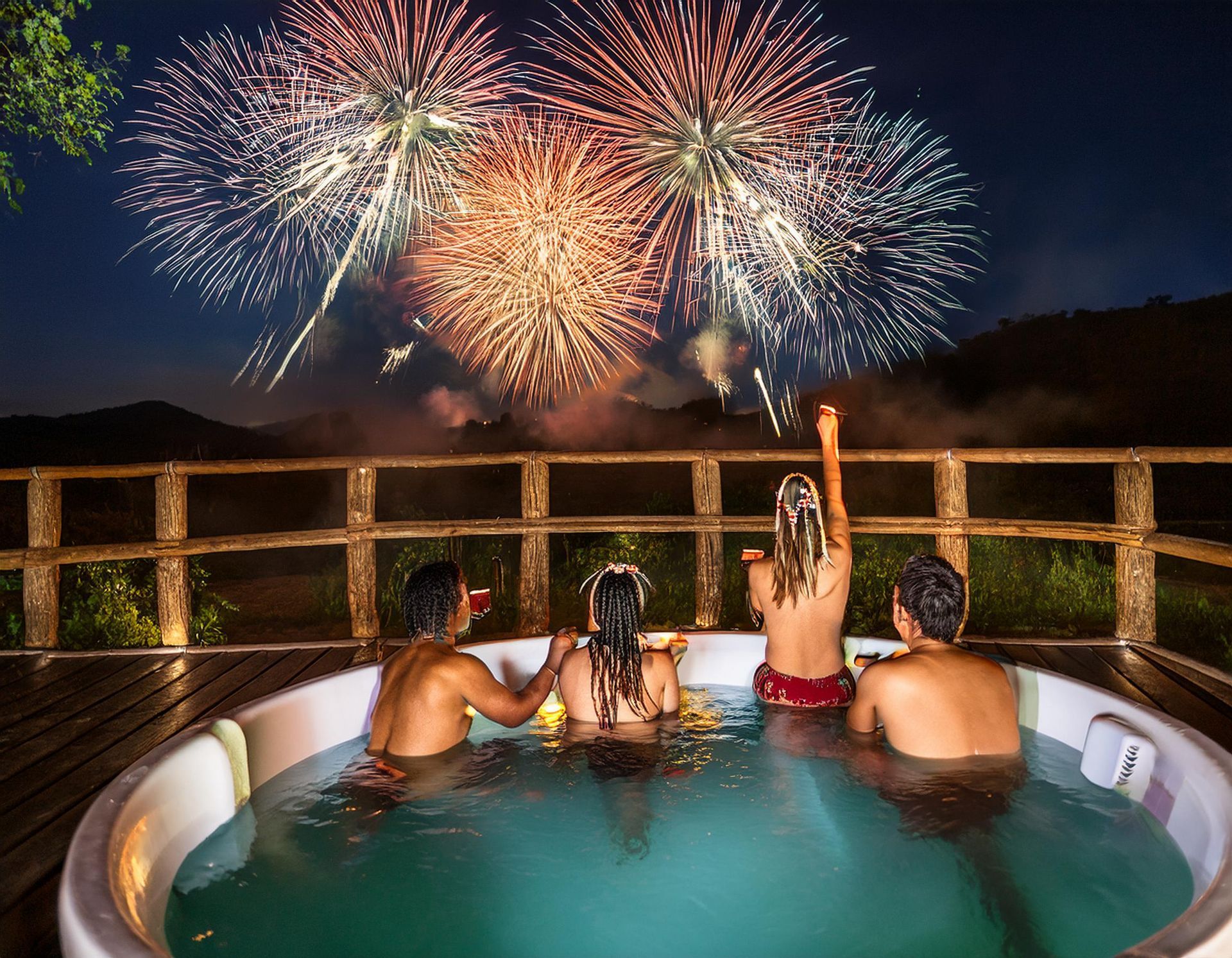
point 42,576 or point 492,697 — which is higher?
point 42,576

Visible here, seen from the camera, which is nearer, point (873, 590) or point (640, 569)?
point (873, 590)

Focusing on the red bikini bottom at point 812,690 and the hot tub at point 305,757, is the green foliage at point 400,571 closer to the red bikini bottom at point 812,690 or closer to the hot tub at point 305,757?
the hot tub at point 305,757

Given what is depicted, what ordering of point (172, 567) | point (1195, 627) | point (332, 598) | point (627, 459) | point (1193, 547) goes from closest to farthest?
1. point (1193, 547)
2. point (172, 567)
3. point (627, 459)
4. point (1195, 627)
5. point (332, 598)

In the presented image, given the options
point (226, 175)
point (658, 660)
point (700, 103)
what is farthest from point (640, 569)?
point (226, 175)

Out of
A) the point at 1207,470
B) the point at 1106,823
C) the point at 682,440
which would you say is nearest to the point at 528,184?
the point at 1106,823

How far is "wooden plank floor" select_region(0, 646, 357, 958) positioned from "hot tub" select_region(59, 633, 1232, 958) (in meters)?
0.29

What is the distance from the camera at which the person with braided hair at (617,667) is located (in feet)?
9.55

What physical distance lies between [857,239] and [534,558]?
323cm

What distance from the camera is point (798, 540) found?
125 inches

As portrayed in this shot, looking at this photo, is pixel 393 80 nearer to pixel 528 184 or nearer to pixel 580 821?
pixel 528 184

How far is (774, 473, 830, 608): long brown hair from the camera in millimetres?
3156

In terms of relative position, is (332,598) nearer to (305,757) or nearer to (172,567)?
(172,567)

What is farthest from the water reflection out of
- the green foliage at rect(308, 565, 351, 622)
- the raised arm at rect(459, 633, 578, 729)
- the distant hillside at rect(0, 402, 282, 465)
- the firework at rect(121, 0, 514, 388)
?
the distant hillside at rect(0, 402, 282, 465)

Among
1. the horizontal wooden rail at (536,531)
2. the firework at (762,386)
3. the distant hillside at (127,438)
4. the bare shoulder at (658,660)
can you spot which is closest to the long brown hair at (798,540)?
the bare shoulder at (658,660)
